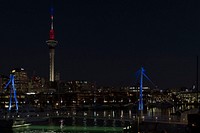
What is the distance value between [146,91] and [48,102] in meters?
38.3

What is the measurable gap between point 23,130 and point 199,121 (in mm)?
19813

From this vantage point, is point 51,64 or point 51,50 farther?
point 51,50

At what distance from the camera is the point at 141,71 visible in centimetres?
3600

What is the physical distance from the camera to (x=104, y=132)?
104 feet

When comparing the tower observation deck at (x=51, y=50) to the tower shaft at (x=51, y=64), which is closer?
the tower observation deck at (x=51, y=50)

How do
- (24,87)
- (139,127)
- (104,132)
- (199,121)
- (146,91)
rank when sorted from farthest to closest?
(146,91), (24,87), (104,132), (139,127), (199,121)

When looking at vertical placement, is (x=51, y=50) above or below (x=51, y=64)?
above

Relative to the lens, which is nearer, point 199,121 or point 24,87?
point 199,121

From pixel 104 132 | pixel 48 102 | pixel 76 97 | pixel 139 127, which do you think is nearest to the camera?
pixel 139 127

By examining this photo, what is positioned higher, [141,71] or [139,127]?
[141,71]

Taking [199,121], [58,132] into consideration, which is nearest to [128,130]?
[58,132]

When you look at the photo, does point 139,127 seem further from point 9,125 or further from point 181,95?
point 181,95

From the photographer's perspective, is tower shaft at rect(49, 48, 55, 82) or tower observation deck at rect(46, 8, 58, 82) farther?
tower shaft at rect(49, 48, 55, 82)

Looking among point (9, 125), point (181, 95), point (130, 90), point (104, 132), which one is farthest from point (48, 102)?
point (104, 132)
